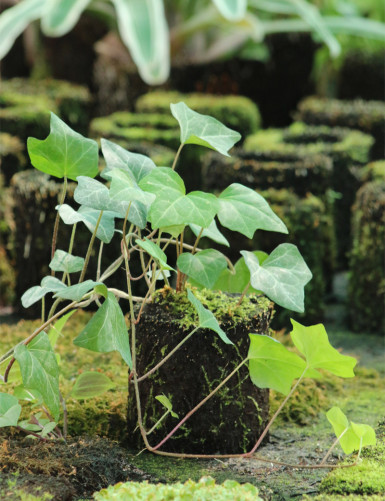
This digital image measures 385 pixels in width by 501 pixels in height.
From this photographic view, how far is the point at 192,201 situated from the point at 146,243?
0.19 metres

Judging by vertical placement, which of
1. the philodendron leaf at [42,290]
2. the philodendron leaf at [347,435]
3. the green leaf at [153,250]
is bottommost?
the philodendron leaf at [347,435]

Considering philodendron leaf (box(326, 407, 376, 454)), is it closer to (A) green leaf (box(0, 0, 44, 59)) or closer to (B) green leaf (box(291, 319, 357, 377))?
(B) green leaf (box(291, 319, 357, 377))

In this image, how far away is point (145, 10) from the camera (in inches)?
309

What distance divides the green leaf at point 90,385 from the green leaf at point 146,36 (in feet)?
17.2

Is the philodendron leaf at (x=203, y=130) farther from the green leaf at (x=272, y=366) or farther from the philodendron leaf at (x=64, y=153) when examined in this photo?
the green leaf at (x=272, y=366)

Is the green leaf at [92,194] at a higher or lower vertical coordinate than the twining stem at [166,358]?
higher

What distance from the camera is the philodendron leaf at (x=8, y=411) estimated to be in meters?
2.03

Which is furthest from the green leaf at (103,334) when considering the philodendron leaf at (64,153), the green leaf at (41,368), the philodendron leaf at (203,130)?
the philodendron leaf at (203,130)

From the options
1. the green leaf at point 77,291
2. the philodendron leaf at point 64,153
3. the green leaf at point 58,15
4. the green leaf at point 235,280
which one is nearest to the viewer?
the green leaf at point 77,291

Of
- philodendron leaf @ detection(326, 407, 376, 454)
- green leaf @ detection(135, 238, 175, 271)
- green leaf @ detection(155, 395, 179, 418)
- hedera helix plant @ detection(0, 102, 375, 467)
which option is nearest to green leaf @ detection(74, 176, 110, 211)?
hedera helix plant @ detection(0, 102, 375, 467)

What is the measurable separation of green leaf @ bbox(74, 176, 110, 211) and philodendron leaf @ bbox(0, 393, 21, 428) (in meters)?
0.61

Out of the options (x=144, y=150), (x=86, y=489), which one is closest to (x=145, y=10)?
(x=144, y=150)

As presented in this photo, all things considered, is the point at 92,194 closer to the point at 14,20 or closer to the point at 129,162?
the point at 129,162

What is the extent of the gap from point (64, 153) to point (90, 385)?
2.53 ft
